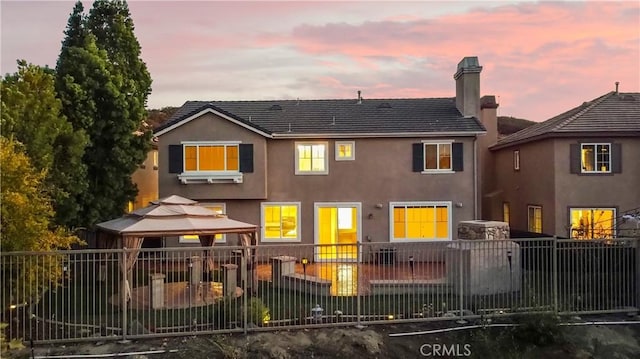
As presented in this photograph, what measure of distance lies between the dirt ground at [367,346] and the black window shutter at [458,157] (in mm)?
10513

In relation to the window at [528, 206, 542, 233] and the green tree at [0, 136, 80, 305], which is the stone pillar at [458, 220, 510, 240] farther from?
the green tree at [0, 136, 80, 305]

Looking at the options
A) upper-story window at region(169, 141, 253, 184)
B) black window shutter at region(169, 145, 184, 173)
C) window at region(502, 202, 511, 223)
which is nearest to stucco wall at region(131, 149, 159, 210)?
black window shutter at region(169, 145, 184, 173)

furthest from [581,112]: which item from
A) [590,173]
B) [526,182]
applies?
[526,182]

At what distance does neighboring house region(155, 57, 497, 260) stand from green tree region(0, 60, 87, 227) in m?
6.42

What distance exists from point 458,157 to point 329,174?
530 cm

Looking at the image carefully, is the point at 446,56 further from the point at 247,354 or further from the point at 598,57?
the point at 247,354

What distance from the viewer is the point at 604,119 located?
21.4 meters

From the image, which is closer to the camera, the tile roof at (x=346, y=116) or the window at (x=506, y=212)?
the tile roof at (x=346, y=116)

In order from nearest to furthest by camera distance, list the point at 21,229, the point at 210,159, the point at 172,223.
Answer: the point at 21,229, the point at 172,223, the point at 210,159

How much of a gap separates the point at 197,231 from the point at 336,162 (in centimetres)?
931

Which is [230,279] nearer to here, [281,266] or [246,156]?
[281,266]

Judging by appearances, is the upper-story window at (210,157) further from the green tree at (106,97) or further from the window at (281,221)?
the window at (281,221)

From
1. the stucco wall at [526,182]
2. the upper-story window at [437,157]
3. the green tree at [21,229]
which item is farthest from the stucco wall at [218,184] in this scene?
the stucco wall at [526,182]

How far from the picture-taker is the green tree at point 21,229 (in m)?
10.0
